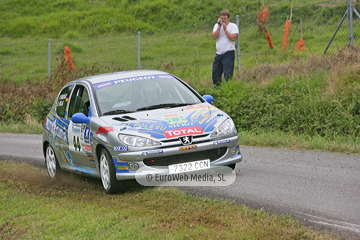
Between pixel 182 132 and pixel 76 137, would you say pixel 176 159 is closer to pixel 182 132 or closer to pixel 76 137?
pixel 182 132

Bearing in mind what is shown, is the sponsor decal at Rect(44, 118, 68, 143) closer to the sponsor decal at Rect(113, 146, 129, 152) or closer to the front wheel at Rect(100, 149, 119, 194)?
the front wheel at Rect(100, 149, 119, 194)

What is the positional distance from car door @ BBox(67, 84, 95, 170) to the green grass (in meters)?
0.39

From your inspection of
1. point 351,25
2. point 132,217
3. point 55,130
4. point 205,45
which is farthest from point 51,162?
point 205,45

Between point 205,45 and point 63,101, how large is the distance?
9084mm

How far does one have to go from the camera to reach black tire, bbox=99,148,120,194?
774 centimetres

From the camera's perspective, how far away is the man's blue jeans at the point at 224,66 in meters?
14.9

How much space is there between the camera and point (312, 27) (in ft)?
49.9

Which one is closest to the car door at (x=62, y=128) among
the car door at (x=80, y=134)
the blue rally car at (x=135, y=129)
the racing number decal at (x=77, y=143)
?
the blue rally car at (x=135, y=129)

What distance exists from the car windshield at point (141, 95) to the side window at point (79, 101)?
0.85ft

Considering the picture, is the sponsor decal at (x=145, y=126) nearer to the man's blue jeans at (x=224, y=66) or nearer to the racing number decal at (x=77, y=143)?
the racing number decal at (x=77, y=143)

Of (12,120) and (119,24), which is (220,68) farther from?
(119,24)

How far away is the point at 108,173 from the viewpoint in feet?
25.7

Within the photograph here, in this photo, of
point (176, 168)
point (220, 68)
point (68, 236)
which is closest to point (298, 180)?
point (176, 168)

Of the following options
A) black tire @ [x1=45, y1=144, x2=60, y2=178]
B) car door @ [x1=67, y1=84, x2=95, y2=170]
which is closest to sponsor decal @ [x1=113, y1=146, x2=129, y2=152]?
car door @ [x1=67, y1=84, x2=95, y2=170]
